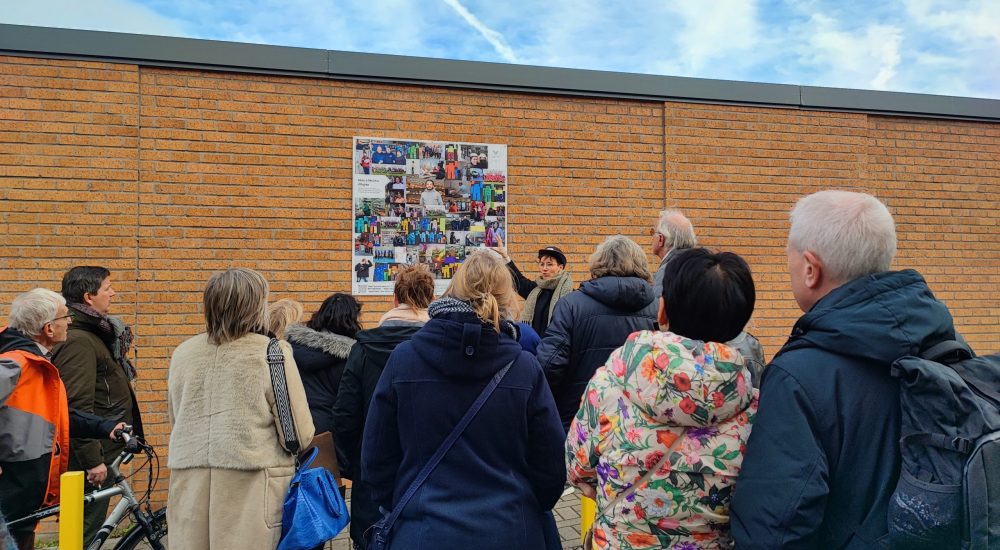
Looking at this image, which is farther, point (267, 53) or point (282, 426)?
point (267, 53)

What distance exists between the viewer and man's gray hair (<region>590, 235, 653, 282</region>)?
3.70m

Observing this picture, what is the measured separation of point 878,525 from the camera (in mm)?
1473

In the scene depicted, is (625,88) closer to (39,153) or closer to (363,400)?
(363,400)

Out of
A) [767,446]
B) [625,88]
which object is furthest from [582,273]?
[767,446]

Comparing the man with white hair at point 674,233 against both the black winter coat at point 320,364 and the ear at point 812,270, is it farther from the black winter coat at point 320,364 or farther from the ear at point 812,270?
the ear at point 812,270

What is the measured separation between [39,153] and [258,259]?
1.95m

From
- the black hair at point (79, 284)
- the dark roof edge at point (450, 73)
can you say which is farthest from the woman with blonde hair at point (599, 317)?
the dark roof edge at point (450, 73)

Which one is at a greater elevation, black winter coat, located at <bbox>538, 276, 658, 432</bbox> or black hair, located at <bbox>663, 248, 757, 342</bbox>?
black hair, located at <bbox>663, 248, 757, 342</bbox>

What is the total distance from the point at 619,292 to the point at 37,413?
122 inches

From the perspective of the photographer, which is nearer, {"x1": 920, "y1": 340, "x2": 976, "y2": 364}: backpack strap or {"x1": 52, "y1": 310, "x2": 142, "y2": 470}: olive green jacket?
{"x1": 920, "y1": 340, "x2": 976, "y2": 364}: backpack strap

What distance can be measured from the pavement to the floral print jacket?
9.52ft

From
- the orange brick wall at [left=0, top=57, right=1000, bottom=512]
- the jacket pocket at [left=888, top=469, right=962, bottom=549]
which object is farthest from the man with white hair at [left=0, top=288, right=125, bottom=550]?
the jacket pocket at [left=888, top=469, right=962, bottom=549]

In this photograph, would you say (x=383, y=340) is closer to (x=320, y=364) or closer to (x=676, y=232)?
(x=320, y=364)

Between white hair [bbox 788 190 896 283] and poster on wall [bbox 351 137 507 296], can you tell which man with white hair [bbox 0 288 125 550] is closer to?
poster on wall [bbox 351 137 507 296]
